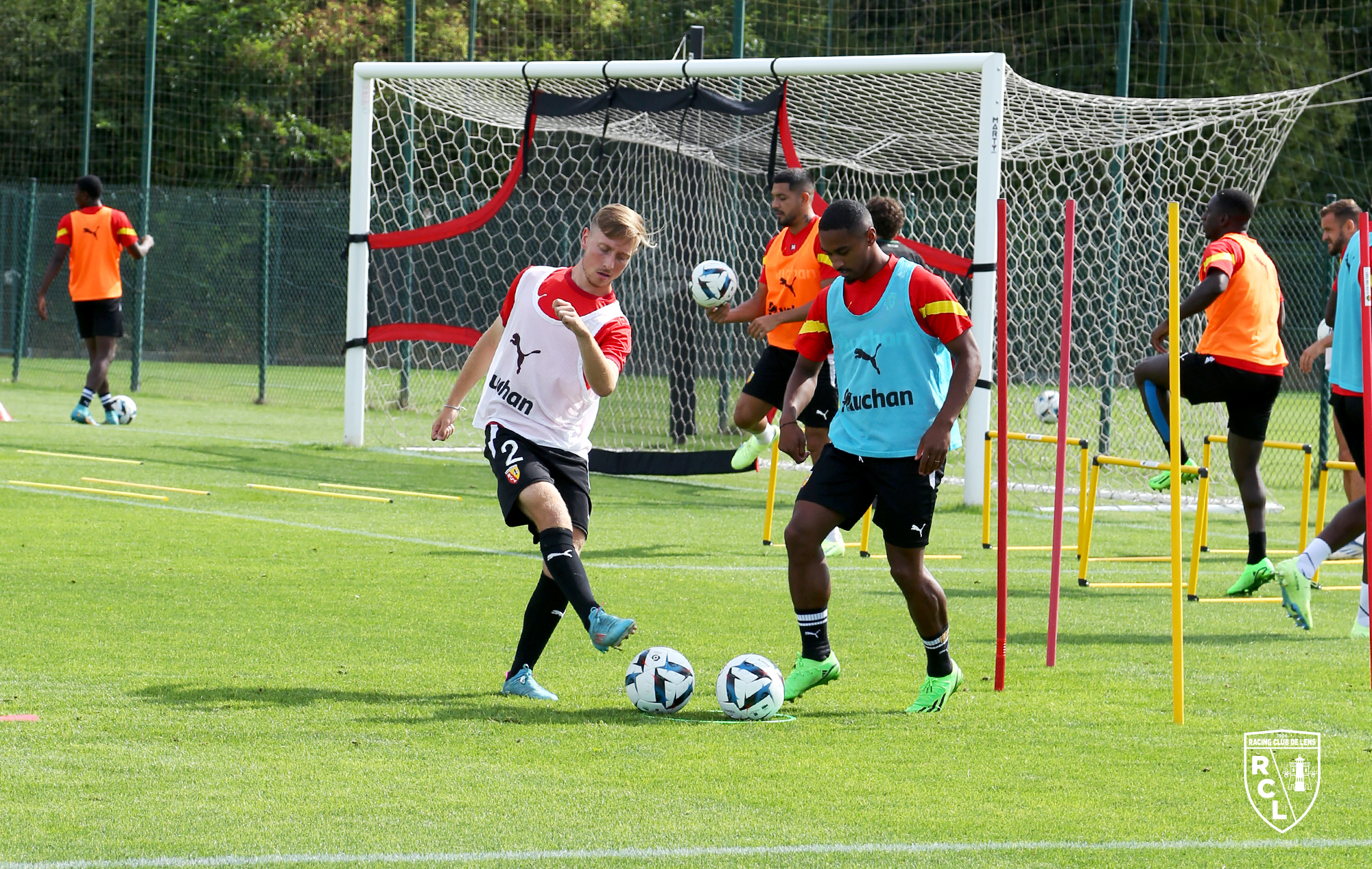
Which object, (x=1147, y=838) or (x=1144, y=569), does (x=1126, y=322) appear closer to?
(x=1144, y=569)

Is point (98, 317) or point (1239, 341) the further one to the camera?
point (98, 317)

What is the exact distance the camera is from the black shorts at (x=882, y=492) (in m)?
5.77

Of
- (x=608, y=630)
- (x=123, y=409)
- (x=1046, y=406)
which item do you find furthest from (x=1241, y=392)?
(x=123, y=409)

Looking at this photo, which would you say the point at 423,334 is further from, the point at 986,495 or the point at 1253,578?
the point at 986,495

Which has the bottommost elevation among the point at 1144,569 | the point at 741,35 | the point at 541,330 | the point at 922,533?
the point at 1144,569

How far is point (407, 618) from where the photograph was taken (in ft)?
24.1

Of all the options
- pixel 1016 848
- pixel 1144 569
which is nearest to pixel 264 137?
pixel 1144 569

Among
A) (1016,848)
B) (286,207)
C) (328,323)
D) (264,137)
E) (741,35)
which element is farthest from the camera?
(264,137)

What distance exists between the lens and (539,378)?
19.8 feet

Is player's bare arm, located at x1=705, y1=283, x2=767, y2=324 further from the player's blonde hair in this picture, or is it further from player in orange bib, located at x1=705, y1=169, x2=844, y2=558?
the player's blonde hair

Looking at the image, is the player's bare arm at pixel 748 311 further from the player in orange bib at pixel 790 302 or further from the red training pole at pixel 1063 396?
the red training pole at pixel 1063 396

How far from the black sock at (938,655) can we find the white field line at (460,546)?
3314 mm

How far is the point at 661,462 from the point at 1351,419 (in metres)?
7.11

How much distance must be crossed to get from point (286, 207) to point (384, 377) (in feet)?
23.5
